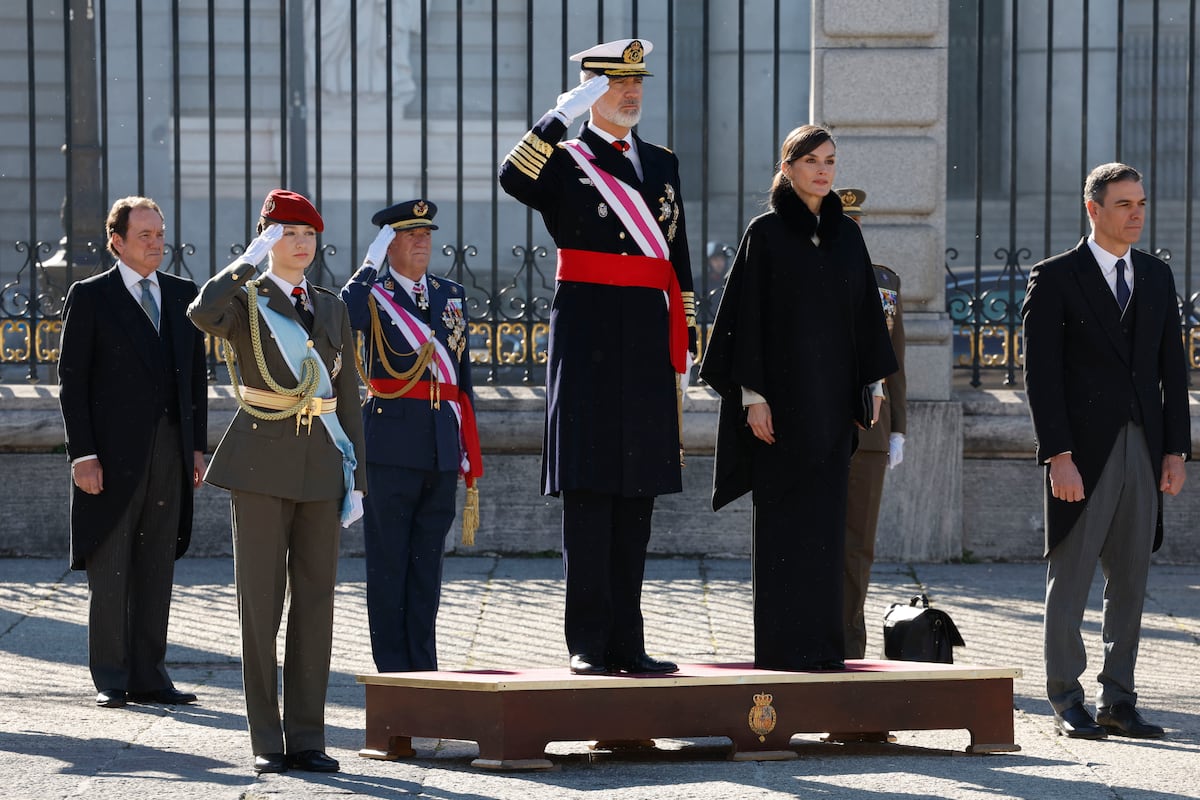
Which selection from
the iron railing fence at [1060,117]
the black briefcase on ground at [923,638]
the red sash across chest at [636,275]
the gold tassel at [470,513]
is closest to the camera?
the red sash across chest at [636,275]

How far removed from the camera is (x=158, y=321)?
6695 mm

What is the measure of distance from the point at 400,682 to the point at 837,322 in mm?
1650

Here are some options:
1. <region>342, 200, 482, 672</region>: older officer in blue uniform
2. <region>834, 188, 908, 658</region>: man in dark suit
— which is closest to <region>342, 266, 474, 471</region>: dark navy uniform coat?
<region>342, 200, 482, 672</region>: older officer in blue uniform

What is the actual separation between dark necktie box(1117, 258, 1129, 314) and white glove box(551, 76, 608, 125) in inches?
70.2

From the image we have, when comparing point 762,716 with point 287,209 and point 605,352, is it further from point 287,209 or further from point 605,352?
point 287,209

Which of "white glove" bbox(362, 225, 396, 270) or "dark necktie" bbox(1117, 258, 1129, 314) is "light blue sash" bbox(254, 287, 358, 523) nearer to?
"white glove" bbox(362, 225, 396, 270)

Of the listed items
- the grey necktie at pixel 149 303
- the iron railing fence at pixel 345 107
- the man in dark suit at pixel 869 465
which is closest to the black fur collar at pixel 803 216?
the man in dark suit at pixel 869 465

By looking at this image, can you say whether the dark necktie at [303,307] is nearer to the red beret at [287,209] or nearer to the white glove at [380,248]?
the red beret at [287,209]

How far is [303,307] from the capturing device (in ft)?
17.8

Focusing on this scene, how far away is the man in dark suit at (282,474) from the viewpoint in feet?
17.3

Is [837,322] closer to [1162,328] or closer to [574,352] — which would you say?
[574,352]

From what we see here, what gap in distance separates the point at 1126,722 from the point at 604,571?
1664 mm

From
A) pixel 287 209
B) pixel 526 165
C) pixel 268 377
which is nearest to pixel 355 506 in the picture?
pixel 268 377

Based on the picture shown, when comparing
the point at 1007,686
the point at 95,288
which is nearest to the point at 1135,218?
the point at 1007,686
